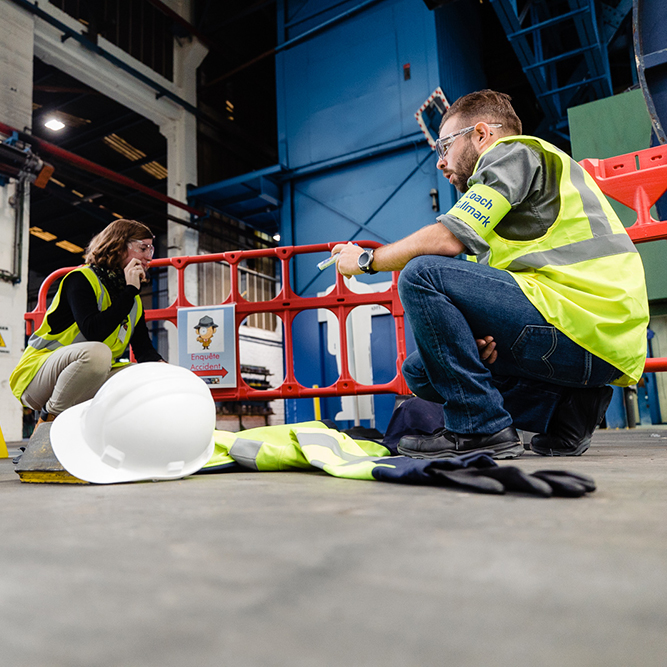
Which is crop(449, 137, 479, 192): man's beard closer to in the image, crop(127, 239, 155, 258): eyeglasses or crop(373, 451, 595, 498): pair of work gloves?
crop(373, 451, 595, 498): pair of work gloves

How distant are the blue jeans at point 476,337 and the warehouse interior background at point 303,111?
16.7ft

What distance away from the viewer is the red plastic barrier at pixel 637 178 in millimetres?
2926

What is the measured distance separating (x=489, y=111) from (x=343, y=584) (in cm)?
200

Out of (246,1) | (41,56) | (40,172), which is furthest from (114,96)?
(246,1)

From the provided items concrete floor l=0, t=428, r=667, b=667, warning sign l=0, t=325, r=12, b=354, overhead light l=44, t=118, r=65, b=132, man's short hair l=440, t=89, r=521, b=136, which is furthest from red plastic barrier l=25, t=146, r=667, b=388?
overhead light l=44, t=118, r=65, b=132

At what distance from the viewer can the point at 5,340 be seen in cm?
800

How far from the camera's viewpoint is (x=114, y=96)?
10.2 meters

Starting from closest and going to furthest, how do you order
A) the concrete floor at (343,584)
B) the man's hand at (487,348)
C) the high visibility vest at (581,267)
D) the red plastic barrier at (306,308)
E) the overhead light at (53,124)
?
1. the concrete floor at (343,584)
2. the high visibility vest at (581,267)
3. the man's hand at (487,348)
4. the red plastic barrier at (306,308)
5. the overhead light at (53,124)

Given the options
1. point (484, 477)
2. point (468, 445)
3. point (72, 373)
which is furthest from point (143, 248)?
point (484, 477)

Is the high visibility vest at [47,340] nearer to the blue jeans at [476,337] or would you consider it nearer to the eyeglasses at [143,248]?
the eyeglasses at [143,248]

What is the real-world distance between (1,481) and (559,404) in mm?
1988

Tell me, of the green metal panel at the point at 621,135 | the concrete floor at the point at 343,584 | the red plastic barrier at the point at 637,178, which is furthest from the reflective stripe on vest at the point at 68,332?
the green metal panel at the point at 621,135

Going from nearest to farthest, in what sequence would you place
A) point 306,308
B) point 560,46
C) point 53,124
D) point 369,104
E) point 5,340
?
point 306,308 → point 5,340 → point 560,46 → point 369,104 → point 53,124

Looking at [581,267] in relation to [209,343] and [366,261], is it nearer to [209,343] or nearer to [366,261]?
[366,261]
